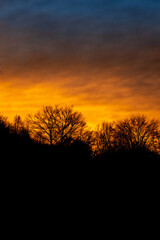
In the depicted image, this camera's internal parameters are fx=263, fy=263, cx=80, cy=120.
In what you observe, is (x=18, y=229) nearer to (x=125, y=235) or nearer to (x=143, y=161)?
(x=125, y=235)

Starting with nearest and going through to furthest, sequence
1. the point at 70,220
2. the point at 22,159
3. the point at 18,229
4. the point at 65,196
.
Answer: the point at 18,229
the point at 70,220
the point at 65,196
the point at 22,159

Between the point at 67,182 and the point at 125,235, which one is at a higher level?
the point at 67,182

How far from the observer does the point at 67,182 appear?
18.5 metres

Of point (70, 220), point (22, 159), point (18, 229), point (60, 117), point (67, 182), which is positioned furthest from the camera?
point (60, 117)

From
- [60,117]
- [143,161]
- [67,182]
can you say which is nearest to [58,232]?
[67,182]

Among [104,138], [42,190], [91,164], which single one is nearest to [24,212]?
[42,190]

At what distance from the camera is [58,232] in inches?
467

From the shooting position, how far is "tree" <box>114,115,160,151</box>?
191ft

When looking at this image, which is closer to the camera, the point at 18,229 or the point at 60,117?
the point at 18,229

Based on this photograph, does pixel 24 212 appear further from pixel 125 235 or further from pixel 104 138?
pixel 104 138

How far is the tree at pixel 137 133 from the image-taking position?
191ft

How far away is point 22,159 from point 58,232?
1049 centimetres

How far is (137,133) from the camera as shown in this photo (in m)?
60.3

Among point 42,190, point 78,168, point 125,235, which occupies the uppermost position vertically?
point 78,168
